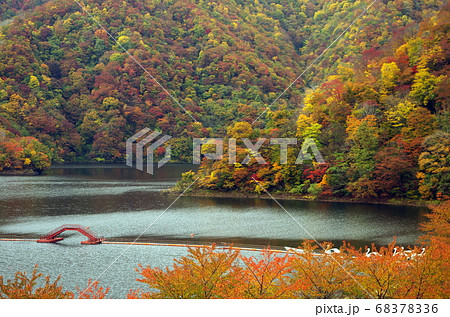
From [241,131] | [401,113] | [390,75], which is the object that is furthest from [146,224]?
[390,75]

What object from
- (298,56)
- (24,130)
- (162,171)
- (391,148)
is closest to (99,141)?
(24,130)

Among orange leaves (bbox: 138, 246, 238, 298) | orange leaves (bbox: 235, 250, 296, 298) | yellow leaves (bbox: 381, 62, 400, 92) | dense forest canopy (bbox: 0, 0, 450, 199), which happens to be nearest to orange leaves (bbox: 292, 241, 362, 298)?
orange leaves (bbox: 235, 250, 296, 298)

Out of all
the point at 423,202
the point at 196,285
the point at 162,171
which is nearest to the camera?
the point at 196,285

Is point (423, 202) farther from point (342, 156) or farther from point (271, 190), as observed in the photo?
point (271, 190)

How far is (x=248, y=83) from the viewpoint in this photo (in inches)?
3612

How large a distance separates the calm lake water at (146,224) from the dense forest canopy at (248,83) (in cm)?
424

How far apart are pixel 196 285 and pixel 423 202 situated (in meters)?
25.2

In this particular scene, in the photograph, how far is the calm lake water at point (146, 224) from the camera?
67.8 feet

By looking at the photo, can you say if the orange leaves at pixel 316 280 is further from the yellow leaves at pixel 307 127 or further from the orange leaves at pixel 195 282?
the yellow leaves at pixel 307 127

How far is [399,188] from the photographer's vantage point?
119 feet

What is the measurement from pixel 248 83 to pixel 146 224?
2571 inches

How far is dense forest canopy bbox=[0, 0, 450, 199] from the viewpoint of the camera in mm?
38688

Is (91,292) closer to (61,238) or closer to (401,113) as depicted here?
(61,238)

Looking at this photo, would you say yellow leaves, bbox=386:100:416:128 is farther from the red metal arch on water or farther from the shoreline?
the red metal arch on water
